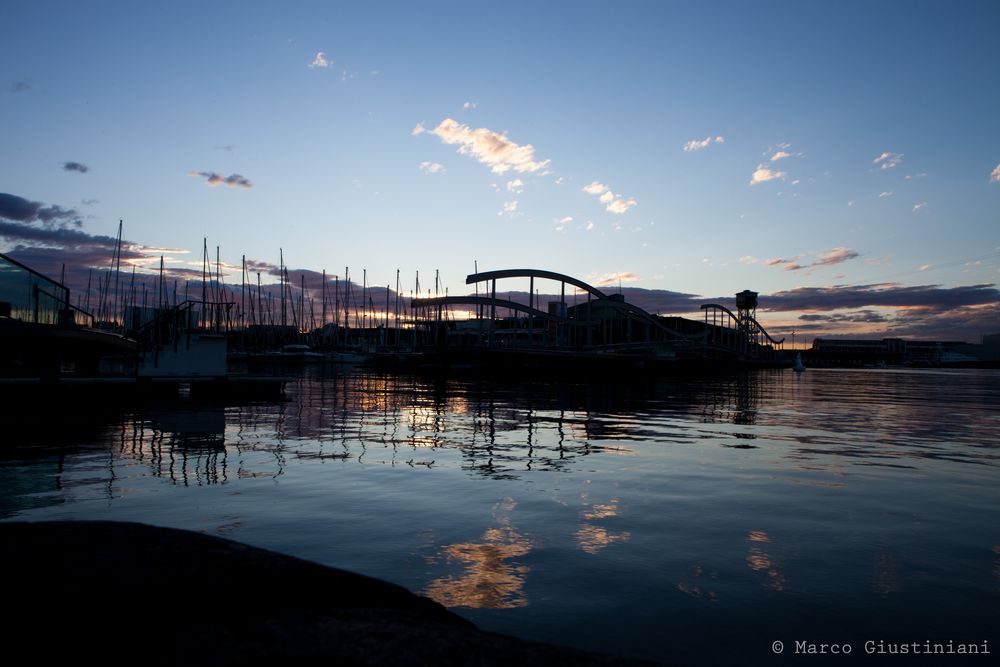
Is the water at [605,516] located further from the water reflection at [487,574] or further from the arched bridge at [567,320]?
the arched bridge at [567,320]

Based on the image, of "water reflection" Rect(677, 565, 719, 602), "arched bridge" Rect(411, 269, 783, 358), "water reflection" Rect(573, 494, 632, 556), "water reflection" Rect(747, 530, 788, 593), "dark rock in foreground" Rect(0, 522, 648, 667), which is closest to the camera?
"dark rock in foreground" Rect(0, 522, 648, 667)

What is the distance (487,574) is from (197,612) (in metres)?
3.72

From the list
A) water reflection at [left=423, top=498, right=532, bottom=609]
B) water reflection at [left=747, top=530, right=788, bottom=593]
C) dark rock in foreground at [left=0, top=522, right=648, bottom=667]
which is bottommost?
water reflection at [left=747, top=530, right=788, bottom=593]

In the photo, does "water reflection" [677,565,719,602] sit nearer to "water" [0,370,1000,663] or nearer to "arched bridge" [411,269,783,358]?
"water" [0,370,1000,663]

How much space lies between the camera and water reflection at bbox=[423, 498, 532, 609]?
5145 mm

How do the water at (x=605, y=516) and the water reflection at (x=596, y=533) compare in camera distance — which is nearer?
the water at (x=605, y=516)

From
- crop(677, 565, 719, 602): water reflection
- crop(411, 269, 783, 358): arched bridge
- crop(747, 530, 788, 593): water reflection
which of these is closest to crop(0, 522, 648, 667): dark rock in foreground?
crop(677, 565, 719, 602): water reflection

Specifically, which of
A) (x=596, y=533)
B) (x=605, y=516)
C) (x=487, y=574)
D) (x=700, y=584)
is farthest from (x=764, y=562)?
(x=487, y=574)

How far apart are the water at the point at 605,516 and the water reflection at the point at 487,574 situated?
3 centimetres

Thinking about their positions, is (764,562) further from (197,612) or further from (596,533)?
(197,612)

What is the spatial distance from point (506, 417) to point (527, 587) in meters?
16.9

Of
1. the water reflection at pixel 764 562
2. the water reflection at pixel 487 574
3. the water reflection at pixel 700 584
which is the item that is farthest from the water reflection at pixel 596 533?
the water reflection at pixel 764 562

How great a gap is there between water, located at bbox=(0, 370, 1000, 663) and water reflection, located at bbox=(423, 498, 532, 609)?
28 mm

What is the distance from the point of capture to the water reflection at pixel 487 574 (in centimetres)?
514
